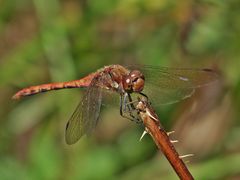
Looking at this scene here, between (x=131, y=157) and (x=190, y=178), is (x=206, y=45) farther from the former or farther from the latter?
(x=190, y=178)

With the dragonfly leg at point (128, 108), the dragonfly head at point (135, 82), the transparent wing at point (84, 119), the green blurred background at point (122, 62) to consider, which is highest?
the dragonfly head at point (135, 82)

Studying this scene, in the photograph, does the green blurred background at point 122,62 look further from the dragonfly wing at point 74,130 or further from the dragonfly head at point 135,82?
the dragonfly head at point 135,82

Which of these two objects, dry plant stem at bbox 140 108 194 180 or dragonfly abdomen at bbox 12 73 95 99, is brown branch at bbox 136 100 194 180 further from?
dragonfly abdomen at bbox 12 73 95 99

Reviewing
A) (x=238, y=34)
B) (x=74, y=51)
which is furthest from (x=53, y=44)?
(x=238, y=34)

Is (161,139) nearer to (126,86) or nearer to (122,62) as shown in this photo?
(126,86)

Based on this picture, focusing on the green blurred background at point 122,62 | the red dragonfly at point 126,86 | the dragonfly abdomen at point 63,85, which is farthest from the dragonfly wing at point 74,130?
the green blurred background at point 122,62

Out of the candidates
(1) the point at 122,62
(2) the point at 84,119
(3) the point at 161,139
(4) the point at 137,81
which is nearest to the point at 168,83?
(4) the point at 137,81

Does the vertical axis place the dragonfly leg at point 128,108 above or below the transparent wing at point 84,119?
above
